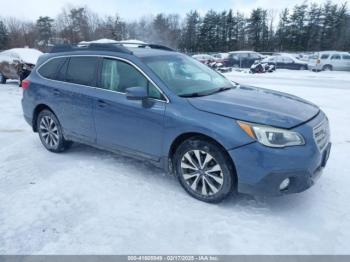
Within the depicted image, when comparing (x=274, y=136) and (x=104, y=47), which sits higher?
(x=104, y=47)

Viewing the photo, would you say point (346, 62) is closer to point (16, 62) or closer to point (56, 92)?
point (16, 62)

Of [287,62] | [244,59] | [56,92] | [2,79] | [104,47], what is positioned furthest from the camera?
[244,59]

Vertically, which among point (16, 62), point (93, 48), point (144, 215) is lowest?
point (144, 215)

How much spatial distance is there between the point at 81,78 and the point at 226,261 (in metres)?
3.15

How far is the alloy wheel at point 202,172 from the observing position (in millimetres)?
3128

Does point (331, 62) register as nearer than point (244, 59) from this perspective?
Yes

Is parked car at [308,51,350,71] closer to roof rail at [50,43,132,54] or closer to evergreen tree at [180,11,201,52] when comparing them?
roof rail at [50,43,132,54]

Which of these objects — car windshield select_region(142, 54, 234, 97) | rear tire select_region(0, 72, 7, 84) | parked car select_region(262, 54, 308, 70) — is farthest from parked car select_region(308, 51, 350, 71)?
car windshield select_region(142, 54, 234, 97)

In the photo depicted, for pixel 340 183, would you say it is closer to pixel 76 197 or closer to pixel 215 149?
pixel 215 149

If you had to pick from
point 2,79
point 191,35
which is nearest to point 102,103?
point 2,79

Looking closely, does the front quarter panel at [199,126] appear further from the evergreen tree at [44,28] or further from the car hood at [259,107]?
the evergreen tree at [44,28]

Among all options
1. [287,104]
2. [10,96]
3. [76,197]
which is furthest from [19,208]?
[10,96]

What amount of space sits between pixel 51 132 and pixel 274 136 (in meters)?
3.62

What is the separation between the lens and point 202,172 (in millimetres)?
3217
